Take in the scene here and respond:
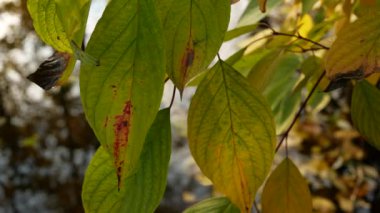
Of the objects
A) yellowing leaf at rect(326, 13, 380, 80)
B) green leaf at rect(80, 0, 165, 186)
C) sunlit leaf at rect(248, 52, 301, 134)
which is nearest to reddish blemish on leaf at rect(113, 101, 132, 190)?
green leaf at rect(80, 0, 165, 186)

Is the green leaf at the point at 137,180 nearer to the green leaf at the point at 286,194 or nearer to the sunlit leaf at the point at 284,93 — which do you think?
the green leaf at the point at 286,194

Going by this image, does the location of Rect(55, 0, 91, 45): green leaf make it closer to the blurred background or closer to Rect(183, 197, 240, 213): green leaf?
Rect(183, 197, 240, 213): green leaf

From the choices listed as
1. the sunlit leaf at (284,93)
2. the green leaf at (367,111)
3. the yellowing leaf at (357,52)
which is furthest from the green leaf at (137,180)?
the sunlit leaf at (284,93)

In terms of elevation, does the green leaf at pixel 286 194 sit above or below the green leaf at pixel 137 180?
below

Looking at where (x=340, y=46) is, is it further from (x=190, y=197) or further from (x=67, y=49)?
(x=190, y=197)

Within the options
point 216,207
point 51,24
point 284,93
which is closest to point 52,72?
point 51,24

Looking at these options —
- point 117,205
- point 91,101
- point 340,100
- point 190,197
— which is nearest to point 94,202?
point 117,205

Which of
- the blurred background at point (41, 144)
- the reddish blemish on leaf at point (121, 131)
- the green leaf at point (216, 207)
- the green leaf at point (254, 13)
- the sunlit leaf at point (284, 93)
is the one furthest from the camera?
the blurred background at point (41, 144)
